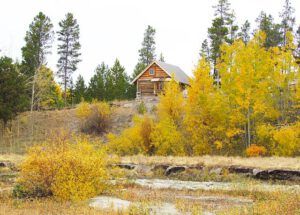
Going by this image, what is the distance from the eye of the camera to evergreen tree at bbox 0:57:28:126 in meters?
41.0

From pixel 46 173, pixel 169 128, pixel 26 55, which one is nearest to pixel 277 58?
pixel 169 128


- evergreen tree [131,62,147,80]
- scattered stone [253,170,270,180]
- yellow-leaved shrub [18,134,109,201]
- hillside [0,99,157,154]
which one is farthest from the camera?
evergreen tree [131,62,147,80]

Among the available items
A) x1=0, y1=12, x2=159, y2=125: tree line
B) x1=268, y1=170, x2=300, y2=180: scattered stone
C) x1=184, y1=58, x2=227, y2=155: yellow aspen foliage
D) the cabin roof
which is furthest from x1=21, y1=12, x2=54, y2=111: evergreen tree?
x1=268, y1=170, x2=300, y2=180: scattered stone

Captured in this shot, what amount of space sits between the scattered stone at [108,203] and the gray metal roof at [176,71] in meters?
38.8

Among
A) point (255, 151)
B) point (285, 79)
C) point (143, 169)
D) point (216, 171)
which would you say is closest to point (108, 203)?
point (216, 171)

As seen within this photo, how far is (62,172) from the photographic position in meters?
14.0

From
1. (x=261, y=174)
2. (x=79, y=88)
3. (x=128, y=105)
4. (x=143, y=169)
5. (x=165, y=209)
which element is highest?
(x=79, y=88)

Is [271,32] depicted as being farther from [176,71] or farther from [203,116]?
[203,116]

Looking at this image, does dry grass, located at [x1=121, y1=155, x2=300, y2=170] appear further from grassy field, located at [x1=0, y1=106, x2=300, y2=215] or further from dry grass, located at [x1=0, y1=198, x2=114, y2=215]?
dry grass, located at [x1=0, y1=198, x2=114, y2=215]

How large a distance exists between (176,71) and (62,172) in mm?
43446

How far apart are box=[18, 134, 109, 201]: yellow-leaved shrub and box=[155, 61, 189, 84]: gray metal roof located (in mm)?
37741

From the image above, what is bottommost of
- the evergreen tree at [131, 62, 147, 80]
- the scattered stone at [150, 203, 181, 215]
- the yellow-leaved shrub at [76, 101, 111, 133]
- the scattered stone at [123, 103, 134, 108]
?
the scattered stone at [150, 203, 181, 215]

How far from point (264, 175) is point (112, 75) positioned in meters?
36.7

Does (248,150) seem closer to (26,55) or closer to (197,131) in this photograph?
(197,131)
